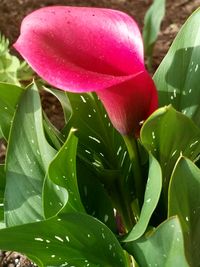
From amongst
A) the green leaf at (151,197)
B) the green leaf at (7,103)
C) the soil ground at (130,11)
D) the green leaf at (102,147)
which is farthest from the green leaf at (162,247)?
the soil ground at (130,11)

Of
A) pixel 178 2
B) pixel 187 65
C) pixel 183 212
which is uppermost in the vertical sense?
pixel 187 65

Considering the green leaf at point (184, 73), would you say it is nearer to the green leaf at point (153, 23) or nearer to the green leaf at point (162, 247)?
the green leaf at point (162, 247)

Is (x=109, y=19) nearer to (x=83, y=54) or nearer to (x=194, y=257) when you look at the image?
(x=83, y=54)

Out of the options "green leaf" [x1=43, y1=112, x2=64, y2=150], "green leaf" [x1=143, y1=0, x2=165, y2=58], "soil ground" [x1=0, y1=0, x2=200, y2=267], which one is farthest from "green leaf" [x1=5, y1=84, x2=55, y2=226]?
"soil ground" [x1=0, y1=0, x2=200, y2=267]

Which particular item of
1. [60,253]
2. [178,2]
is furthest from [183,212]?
[178,2]

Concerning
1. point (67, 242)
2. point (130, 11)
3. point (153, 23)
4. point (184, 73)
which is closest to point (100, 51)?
point (184, 73)

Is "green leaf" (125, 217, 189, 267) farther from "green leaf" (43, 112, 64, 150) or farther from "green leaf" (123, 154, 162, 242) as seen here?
"green leaf" (43, 112, 64, 150)
